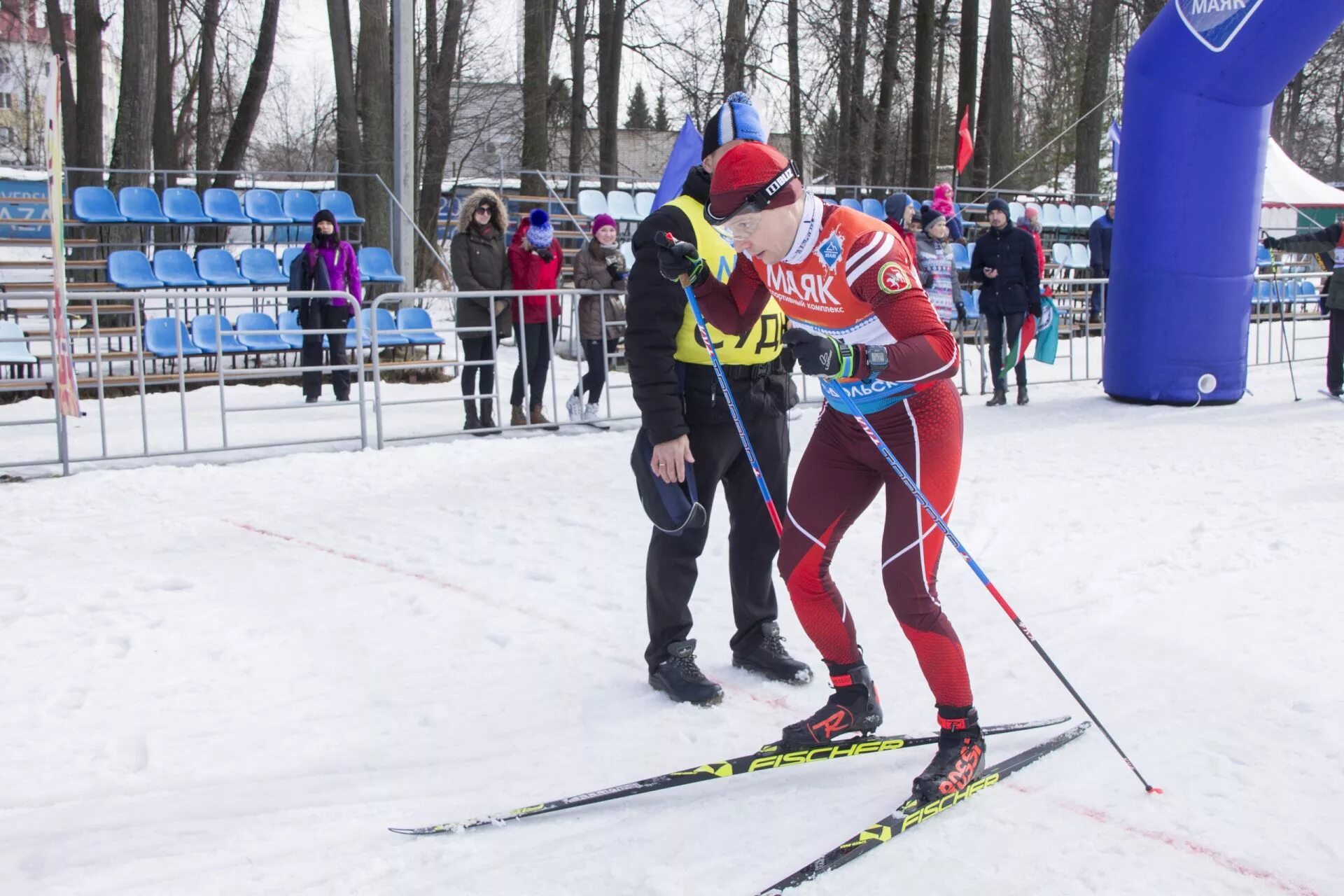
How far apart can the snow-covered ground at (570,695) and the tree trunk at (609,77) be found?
16626 mm

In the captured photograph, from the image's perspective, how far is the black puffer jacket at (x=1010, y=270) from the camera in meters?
10.9

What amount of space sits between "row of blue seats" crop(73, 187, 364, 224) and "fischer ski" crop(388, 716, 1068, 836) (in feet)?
39.3

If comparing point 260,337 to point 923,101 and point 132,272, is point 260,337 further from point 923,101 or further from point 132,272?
point 923,101

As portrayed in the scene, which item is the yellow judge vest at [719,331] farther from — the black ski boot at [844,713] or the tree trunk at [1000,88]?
the tree trunk at [1000,88]

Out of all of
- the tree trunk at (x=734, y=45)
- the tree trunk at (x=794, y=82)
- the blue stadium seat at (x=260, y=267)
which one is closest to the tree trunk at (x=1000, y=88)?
the tree trunk at (x=794, y=82)

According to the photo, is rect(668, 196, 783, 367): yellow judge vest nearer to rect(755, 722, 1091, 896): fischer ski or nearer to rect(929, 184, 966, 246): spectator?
rect(755, 722, 1091, 896): fischer ski

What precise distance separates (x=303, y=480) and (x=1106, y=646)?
533 cm

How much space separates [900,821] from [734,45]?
21673 millimetres

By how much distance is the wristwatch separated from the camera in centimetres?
300

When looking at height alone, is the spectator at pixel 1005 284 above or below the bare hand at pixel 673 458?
above

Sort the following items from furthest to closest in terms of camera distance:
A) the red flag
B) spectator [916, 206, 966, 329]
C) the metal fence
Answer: the red flag < spectator [916, 206, 966, 329] < the metal fence

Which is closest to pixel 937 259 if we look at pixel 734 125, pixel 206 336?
pixel 206 336

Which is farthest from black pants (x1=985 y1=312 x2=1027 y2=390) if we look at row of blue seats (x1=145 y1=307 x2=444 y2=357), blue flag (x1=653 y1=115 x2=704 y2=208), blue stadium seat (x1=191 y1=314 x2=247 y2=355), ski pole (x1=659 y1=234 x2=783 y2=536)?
ski pole (x1=659 y1=234 x2=783 y2=536)

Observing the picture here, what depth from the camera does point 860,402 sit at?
131 inches
